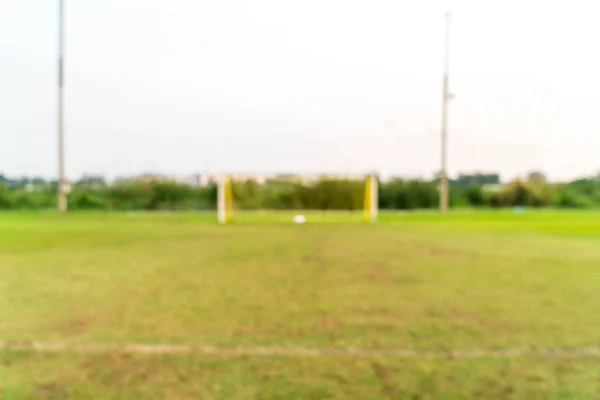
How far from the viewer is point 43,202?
22.1 m

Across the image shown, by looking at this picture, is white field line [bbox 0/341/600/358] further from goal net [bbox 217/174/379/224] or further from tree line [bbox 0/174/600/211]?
tree line [bbox 0/174/600/211]

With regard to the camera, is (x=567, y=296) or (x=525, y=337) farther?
(x=567, y=296)

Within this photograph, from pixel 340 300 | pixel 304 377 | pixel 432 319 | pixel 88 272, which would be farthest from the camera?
pixel 88 272

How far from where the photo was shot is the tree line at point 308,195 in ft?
65.5

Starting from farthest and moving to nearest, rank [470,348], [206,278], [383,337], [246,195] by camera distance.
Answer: [246,195] < [206,278] < [383,337] < [470,348]

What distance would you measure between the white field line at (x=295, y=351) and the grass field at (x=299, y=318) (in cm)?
6

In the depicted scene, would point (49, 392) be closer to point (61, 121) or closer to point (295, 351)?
point (295, 351)

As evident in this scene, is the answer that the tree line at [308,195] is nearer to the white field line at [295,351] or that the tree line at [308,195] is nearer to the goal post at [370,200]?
the goal post at [370,200]

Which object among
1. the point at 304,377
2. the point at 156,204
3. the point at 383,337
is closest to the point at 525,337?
the point at 383,337

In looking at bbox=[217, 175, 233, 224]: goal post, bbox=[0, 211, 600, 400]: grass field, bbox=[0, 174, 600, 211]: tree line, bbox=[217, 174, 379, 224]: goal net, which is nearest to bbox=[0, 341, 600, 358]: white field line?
bbox=[0, 211, 600, 400]: grass field

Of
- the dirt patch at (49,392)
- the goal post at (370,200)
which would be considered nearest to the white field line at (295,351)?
the dirt patch at (49,392)

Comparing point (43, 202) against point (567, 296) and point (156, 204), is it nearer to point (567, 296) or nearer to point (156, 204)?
point (156, 204)

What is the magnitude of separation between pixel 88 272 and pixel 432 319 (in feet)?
12.9

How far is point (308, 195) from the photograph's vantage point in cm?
1986
